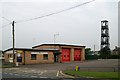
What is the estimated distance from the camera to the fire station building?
58.4 m

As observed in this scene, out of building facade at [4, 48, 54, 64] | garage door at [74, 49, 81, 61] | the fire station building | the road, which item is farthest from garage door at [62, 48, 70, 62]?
the road

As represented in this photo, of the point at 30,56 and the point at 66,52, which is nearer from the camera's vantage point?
the point at 30,56

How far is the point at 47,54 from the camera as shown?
2510 inches

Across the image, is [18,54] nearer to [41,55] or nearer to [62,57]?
[41,55]

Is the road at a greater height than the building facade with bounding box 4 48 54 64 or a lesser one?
lesser

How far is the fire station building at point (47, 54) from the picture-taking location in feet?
192

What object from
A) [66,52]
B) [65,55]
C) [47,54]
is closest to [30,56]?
[47,54]

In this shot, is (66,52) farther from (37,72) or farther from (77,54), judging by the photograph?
(37,72)

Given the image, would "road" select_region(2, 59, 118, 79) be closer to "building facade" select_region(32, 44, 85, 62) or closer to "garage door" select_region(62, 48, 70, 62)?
"building facade" select_region(32, 44, 85, 62)

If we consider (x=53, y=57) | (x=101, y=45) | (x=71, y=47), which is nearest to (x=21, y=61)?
(x=53, y=57)

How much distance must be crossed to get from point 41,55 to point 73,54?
45.8ft

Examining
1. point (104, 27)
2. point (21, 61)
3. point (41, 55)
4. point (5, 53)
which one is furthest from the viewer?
point (104, 27)

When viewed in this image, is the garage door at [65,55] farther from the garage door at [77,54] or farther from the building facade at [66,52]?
the garage door at [77,54]

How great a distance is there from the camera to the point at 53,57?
65250 millimetres
